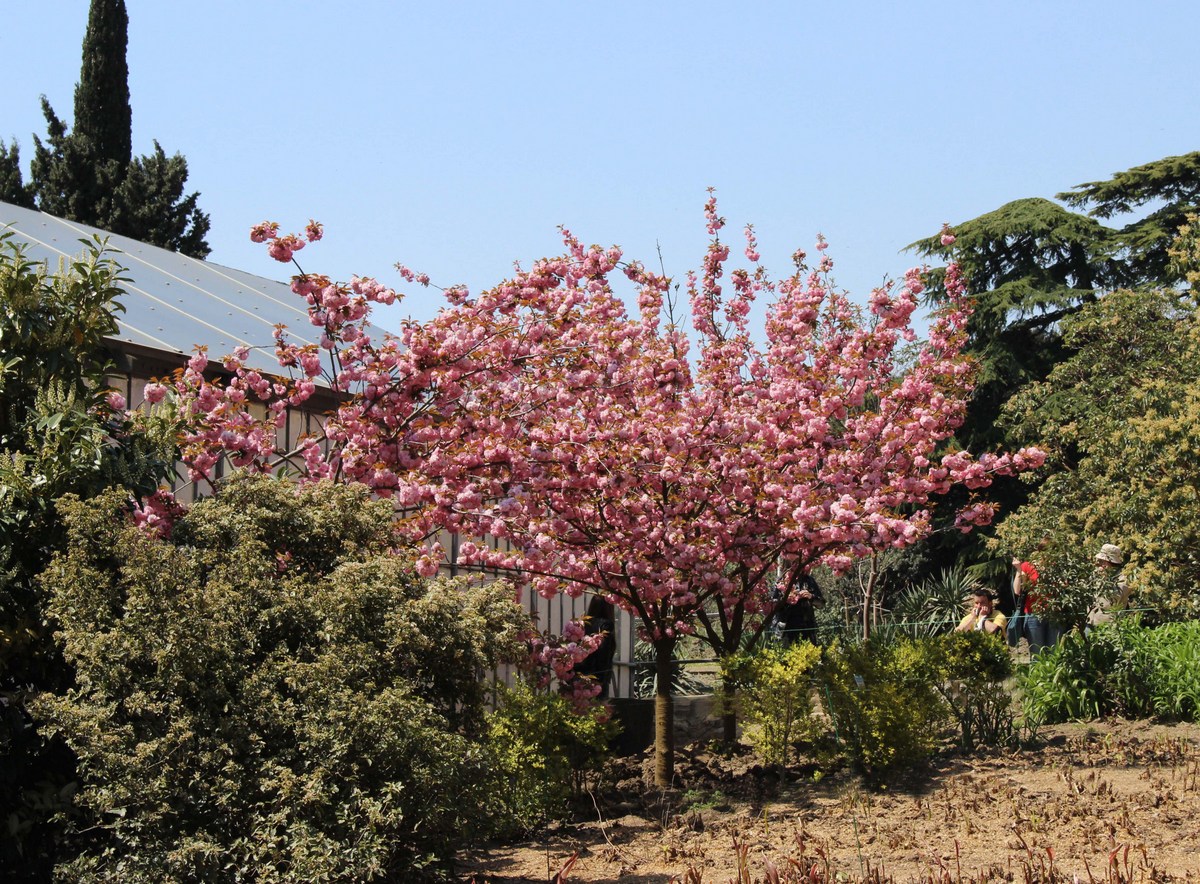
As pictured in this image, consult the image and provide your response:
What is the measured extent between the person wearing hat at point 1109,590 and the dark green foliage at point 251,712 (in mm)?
7806

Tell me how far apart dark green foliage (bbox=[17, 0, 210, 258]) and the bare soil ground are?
21241 millimetres

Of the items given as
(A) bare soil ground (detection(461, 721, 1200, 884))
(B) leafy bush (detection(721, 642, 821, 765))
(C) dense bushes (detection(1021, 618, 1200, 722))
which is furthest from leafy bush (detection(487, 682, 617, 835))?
(C) dense bushes (detection(1021, 618, 1200, 722))

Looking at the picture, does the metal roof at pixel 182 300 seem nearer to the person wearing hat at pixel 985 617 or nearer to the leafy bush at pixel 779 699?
the leafy bush at pixel 779 699

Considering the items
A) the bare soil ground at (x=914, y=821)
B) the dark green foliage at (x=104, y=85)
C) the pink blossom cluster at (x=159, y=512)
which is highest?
the dark green foliage at (x=104, y=85)

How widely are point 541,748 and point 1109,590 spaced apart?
7110 millimetres

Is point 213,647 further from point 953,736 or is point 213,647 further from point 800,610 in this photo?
point 800,610

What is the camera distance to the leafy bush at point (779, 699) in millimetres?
9000

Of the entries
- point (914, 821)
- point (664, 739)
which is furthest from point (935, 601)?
point (914, 821)

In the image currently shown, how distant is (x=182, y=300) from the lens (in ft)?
37.8

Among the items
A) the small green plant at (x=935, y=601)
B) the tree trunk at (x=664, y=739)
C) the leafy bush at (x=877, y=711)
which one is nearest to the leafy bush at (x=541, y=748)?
the tree trunk at (x=664, y=739)

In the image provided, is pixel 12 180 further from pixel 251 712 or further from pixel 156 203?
pixel 251 712

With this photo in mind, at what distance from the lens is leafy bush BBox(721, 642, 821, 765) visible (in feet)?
29.5

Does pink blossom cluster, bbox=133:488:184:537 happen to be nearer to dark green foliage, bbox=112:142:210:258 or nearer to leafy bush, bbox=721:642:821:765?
leafy bush, bbox=721:642:821:765

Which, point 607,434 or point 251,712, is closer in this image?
point 251,712
